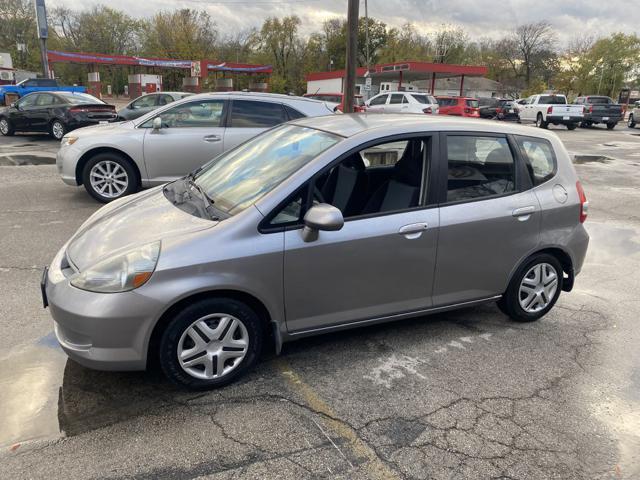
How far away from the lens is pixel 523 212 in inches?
151

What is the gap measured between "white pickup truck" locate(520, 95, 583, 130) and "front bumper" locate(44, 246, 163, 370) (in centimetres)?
2834

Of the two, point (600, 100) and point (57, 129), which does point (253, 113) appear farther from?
point (600, 100)

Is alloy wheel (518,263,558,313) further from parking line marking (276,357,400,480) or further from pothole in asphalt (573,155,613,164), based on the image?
pothole in asphalt (573,155,613,164)

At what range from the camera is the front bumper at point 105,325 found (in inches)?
108

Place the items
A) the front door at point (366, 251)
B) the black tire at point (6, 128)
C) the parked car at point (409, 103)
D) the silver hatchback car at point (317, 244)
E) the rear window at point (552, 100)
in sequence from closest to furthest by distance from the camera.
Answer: the silver hatchback car at point (317, 244)
the front door at point (366, 251)
the black tire at point (6, 128)
the parked car at point (409, 103)
the rear window at point (552, 100)

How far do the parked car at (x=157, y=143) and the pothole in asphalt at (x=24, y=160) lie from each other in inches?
173

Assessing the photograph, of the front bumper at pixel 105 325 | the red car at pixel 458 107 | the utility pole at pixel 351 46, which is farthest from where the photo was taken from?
the red car at pixel 458 107

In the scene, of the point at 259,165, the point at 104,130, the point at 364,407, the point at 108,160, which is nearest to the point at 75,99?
the point at 104,130

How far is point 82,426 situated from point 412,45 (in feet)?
259

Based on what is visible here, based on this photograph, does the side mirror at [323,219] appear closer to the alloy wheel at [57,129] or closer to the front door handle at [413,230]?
the front door handle at [413,230]

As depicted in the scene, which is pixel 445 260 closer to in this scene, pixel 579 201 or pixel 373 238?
pixel 373 238

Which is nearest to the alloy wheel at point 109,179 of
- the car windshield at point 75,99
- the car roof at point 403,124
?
the car roof at point 403,124

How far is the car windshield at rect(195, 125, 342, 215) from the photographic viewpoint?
3314 millimetres

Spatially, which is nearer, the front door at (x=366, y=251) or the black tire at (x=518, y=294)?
the front door at (x=366, y=251)
